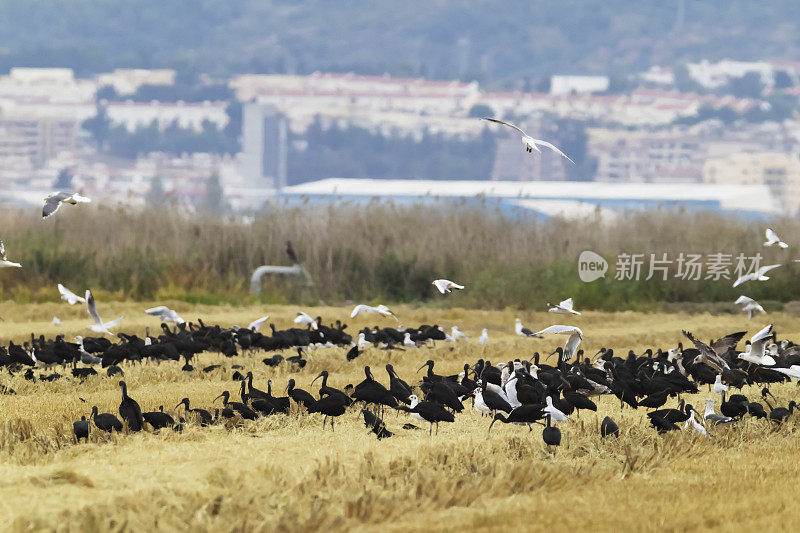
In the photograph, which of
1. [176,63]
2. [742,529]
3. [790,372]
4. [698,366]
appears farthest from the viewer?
[176,63]

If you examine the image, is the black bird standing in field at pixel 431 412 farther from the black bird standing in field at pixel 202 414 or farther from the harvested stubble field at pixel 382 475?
the black bird standing in field at pixel 202 414

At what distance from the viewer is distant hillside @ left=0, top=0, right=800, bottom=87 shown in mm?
135500

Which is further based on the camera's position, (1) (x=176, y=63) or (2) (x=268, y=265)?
(1) (x=176, y=63)

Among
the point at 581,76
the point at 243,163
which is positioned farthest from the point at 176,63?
the point at 581,76

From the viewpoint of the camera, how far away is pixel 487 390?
9.79 meters

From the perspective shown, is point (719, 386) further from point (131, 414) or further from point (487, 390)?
point (131, 414)

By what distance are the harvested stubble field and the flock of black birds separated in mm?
152

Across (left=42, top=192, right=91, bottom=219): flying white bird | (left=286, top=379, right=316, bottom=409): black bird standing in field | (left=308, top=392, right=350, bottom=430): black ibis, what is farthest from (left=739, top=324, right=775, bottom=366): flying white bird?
(left=42, top=192, right=91, bottom=219): flying white bird

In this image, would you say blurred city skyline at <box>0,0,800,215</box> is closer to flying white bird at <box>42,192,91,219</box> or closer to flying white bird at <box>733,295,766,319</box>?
flying white bird at <box>733,295,766,319</box>

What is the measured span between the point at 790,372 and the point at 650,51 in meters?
131

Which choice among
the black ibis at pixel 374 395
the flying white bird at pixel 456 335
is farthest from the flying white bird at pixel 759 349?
the flying white bird at pixel 456 335

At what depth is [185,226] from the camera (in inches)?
1011

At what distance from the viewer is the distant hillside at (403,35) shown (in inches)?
5335

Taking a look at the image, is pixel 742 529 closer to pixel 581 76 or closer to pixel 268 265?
pixel 268 265
